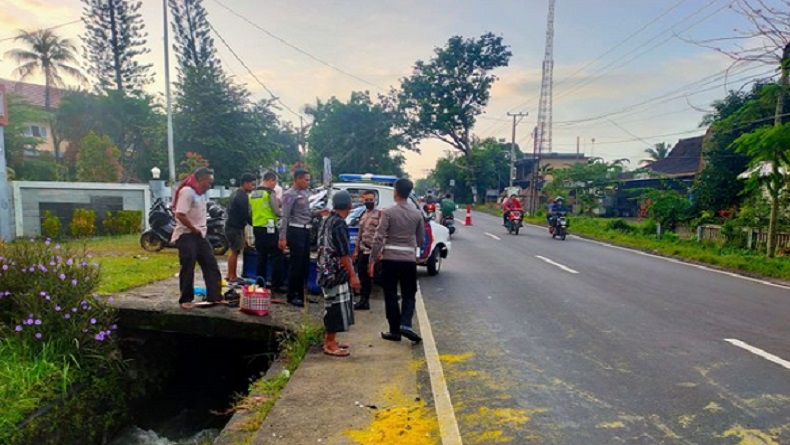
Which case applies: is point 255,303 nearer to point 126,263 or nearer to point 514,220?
point 126,263

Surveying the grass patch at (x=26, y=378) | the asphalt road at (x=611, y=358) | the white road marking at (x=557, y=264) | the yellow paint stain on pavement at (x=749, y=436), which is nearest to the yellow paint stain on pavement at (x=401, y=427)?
the asphalt road at (x=611, y=358)

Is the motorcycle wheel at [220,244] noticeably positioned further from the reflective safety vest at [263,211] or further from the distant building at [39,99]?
the distant building at [39,99]

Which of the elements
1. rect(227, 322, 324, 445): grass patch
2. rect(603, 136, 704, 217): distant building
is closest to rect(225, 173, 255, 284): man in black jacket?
rect(227, 322, 324, 445): grass patch

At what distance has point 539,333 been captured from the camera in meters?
5.90

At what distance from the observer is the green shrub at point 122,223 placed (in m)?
15.0

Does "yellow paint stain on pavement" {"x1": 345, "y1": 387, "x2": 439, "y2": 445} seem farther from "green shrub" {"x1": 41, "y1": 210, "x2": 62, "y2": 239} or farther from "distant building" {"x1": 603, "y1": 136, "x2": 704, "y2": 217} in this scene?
"distant building" {"x1": 603, "y1": 136, "x2": 704, "y2": 217}

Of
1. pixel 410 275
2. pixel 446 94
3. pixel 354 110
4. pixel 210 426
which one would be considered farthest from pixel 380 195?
pixel 354 110

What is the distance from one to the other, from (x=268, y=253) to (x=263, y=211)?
626 millimetres

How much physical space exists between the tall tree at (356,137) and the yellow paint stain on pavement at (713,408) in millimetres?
48390

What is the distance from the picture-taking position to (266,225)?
6.88 m

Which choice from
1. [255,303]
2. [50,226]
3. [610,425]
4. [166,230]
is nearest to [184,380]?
[255,303]

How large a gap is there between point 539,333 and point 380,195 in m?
4.84

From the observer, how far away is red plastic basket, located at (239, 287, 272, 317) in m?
5.92

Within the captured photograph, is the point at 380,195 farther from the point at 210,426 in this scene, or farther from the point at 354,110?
the point at 354,110
